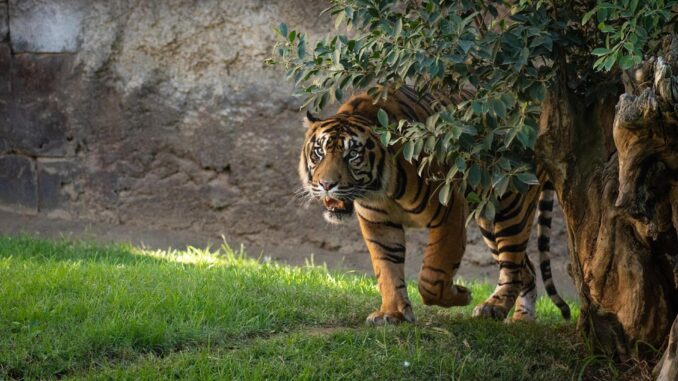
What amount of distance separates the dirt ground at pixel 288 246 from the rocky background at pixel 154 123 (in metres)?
0.03

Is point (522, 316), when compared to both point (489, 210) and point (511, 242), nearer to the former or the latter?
point (511, 242)

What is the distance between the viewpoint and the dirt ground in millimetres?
9117

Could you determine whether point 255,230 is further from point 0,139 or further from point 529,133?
point 529,133

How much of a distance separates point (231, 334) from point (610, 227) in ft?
6.91

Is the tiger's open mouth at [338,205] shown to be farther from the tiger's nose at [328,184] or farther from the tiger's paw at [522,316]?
the tiger's paw at [522,316]

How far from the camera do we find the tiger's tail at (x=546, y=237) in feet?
21.7

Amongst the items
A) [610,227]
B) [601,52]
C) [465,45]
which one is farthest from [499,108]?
[610,227]

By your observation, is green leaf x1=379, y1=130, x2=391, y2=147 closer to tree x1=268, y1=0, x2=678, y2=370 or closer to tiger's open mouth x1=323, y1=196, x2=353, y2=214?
tree x1=268, y1=0, x2=678, y2=370

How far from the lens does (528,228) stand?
257 inches

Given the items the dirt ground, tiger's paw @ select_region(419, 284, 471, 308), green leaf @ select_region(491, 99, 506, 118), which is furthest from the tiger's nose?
the dirt ground

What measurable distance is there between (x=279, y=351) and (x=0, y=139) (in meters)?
5.97

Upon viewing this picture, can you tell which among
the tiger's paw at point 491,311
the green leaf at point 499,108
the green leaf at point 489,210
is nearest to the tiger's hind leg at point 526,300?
the tiger's paw at point 491,311

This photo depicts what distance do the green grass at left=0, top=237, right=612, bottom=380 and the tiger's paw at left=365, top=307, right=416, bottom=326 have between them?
0.12 metres

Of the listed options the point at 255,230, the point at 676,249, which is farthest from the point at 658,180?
the point at 255,230
